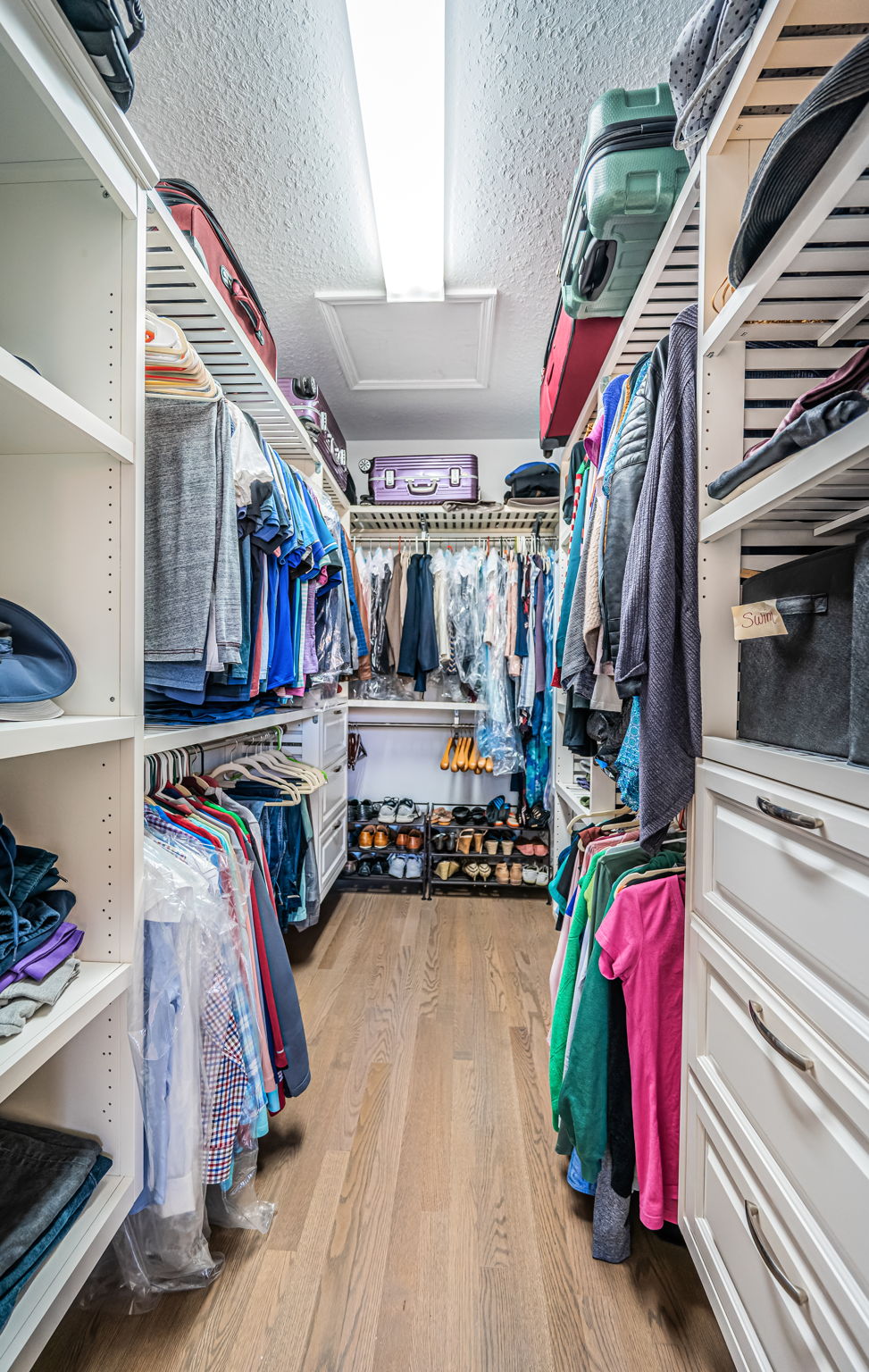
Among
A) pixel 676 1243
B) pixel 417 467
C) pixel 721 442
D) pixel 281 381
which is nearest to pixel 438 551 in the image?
pixel 417 467

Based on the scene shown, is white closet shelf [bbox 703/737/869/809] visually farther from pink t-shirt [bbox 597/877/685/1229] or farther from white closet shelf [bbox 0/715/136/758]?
white closet shelf [bbox 0/715/136/758]

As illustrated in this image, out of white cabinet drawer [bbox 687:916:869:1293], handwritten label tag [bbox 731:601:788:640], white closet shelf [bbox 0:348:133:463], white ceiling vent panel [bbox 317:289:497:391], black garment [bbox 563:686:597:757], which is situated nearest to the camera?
white cabinet drawer [bbox 687:916:869:1293]

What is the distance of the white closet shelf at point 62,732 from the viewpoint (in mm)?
679

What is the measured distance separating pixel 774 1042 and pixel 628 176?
1.56 meters

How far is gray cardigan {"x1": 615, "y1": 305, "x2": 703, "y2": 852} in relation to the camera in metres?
0.99

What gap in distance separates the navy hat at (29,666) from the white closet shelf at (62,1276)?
28.7 inches

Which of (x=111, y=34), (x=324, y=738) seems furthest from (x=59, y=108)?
(x=324, y=738)

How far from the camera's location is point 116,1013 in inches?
36.6

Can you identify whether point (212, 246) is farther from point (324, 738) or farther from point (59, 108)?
point (324, 738)

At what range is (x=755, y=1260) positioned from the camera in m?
0.77

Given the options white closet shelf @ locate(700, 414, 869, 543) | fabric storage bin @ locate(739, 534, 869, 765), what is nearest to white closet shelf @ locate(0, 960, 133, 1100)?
fabric storage bin @ locate(739, 534, 869, 765)

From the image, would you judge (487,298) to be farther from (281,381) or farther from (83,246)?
(83,246)

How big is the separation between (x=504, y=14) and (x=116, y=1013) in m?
2.19

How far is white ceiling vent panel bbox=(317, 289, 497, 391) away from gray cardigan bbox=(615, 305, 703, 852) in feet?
5.13
